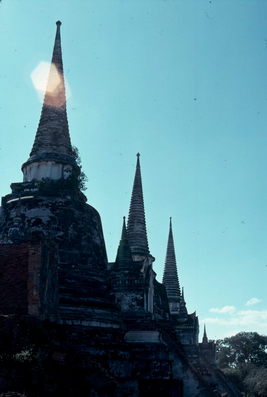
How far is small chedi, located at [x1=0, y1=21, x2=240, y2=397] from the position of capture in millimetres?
12852

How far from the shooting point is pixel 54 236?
2156 cm

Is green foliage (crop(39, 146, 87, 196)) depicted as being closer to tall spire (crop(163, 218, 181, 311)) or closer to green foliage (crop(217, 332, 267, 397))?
tall spire (crop(163, 218, 181, 311))

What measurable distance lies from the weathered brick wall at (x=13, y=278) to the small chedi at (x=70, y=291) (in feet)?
0.10

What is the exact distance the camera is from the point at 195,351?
3353 centimetres

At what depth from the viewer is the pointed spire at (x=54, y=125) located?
80.6ft

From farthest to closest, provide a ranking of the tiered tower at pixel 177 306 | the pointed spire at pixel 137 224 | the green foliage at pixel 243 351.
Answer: the green foliage at pixel 243 351
the tiered tower at pixel 177 306
the pointed spire at pixel 137 224

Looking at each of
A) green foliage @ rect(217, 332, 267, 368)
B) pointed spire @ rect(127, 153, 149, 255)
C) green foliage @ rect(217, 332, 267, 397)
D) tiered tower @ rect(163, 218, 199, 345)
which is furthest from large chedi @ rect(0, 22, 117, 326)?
green foliage @ rect(217, 332, 267, 368)

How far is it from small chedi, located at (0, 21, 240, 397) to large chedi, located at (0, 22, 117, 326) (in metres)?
0.04

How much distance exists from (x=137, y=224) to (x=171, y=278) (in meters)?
7.79

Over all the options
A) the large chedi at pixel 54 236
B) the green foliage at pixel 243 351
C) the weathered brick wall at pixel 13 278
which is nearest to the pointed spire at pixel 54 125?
the large chedi at pixel 54 236

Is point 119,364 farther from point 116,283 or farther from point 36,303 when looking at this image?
point 36,303

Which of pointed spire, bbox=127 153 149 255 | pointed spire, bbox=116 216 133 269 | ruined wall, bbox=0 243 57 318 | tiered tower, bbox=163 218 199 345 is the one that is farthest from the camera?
tiered tower, bbox=163 218 199 345

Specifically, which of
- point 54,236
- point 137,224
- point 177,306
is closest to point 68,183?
point 54,236

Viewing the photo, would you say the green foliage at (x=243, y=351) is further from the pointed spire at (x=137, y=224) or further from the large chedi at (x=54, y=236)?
the large chedi at (x=54, y=236)
